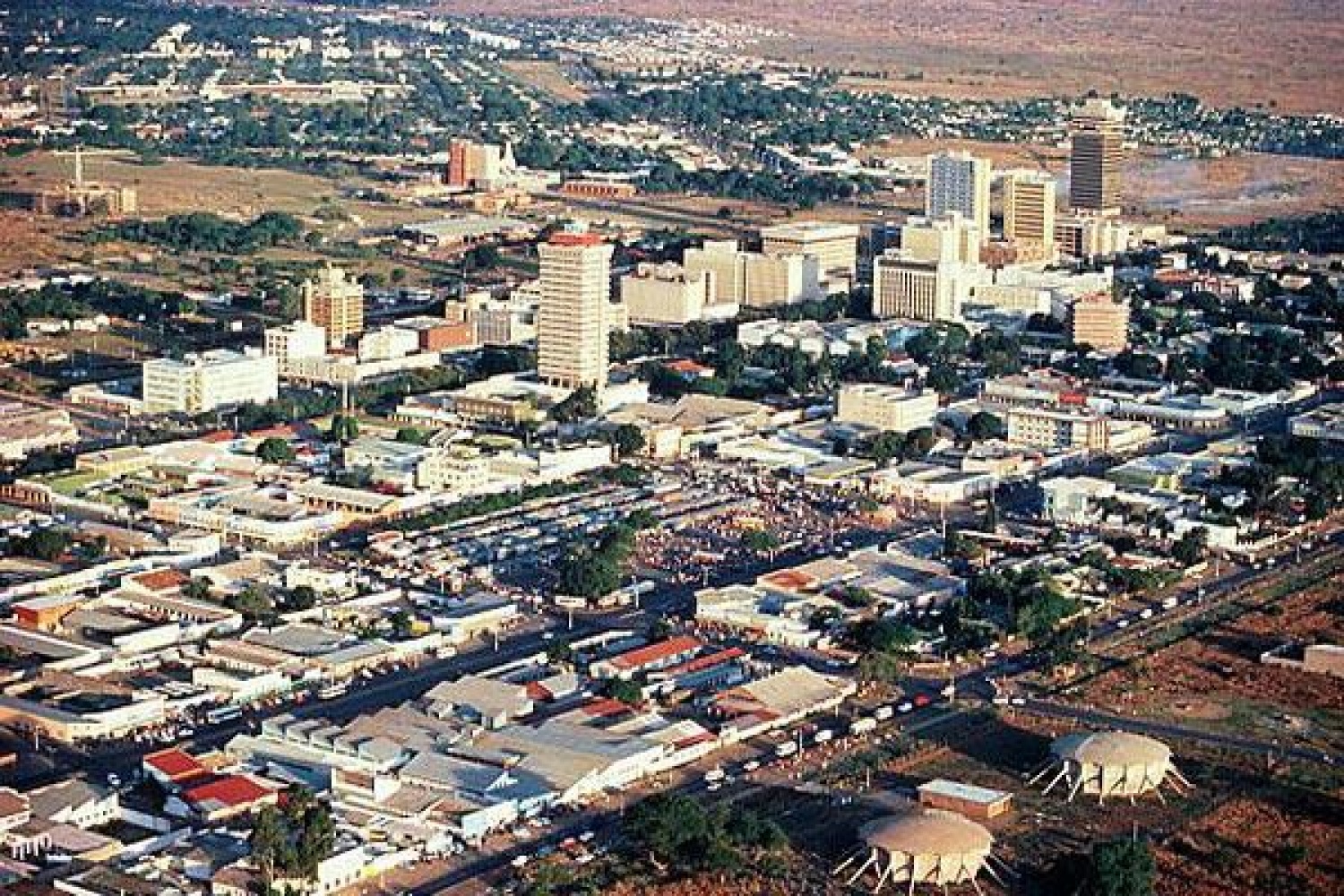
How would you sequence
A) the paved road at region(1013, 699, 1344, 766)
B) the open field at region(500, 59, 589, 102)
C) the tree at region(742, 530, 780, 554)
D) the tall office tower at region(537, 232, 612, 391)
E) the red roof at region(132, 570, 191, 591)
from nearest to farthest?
the paved road at region(1013, 699, 1344, 766) < the red roof at region(132, 570, 191, 591) < the tree at region(742, 530, 780, 554) < the tall office tower at region(537, 232, 612, 391) < the open field at region(500, 59, 589, 102)

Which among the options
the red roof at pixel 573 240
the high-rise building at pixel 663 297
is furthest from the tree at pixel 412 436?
the high-rise building at pixel 663 297

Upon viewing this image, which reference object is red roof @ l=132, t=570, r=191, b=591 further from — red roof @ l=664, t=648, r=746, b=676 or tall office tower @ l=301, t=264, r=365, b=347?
tall office tower @ l=301, t=264, r=365, b=347

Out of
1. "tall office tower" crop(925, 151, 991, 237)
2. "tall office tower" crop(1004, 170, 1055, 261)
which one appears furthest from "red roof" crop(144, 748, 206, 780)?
"tall office tower" crop(925, 151, 991, 237)

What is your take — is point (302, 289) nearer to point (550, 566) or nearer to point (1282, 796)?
point (550, 566)

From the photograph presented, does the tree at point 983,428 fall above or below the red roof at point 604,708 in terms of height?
above

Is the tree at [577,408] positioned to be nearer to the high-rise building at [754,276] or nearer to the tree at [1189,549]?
the tree at [1189,549]

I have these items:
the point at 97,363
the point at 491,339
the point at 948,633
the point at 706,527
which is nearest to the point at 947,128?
the point at 491,339
